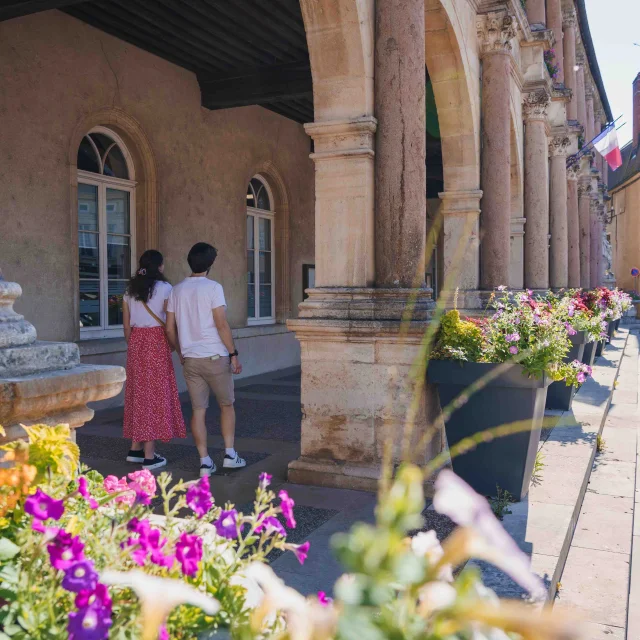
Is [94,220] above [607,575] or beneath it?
above

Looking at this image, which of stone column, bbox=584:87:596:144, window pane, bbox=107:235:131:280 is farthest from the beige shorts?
stone column, bbox=584:87:596:144

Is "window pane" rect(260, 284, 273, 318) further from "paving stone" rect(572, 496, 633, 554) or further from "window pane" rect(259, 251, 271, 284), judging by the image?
"paving stone" rect(572, 496, 633, 554)

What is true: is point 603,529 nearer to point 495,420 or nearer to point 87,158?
point 495,420

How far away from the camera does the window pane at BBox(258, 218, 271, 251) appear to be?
11555mm

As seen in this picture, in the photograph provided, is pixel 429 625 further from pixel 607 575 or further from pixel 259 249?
pixel 259 249

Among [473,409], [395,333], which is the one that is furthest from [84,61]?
[473,409]

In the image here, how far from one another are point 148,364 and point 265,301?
6698 millimetres

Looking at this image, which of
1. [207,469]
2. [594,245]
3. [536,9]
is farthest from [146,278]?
[594,245]

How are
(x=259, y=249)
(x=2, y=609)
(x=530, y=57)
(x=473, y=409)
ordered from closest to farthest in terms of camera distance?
(x=2, y=609), (x=473, y=409), (x=530, y=57), (x=259, y=249)

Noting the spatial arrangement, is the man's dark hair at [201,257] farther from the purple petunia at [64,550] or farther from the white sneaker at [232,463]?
the purple petunia at [64,550]

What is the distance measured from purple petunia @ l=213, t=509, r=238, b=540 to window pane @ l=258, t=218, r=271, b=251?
34.5 ft

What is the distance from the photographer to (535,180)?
36.2 ft

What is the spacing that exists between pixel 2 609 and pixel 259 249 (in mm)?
10631

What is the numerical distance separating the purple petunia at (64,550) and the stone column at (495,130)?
7.61 m
